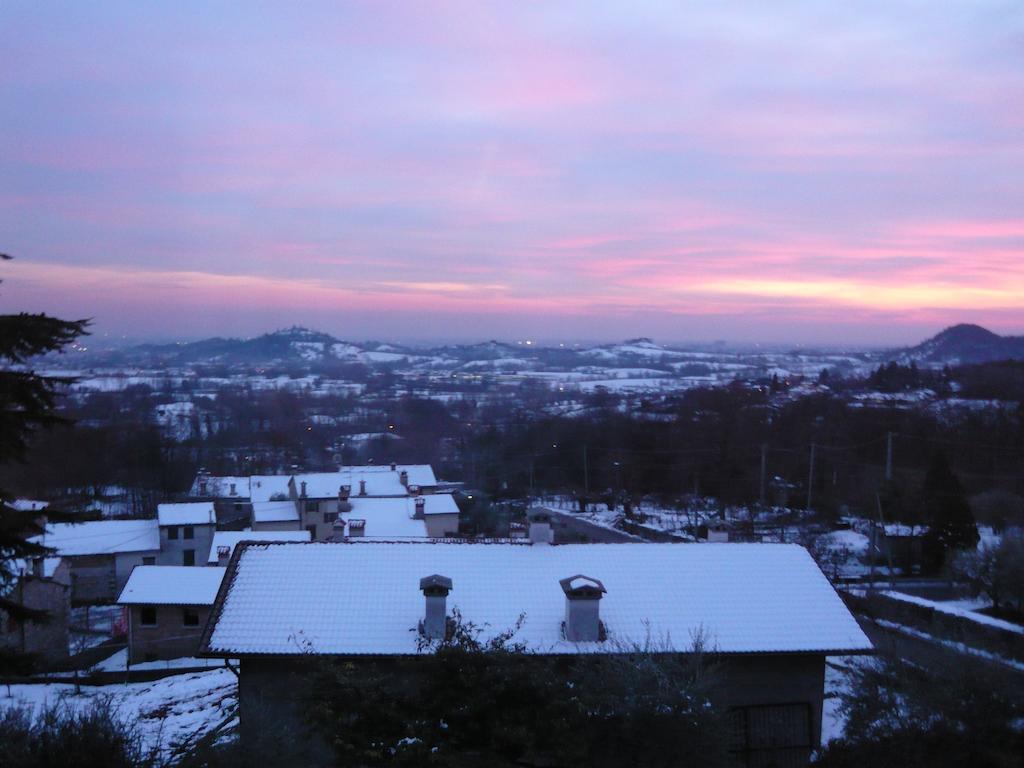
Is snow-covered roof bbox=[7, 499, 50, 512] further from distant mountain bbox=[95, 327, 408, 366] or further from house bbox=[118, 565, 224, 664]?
distant mountain bbox=[95, 327, 408, 366]

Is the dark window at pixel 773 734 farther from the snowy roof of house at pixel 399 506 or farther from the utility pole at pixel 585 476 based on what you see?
the utility pole at pixel 585 476

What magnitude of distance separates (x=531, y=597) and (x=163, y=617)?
12.5 m

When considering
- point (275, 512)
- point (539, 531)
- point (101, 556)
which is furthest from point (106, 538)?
point (539, 531)

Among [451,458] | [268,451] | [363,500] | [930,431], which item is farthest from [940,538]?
[268,451]

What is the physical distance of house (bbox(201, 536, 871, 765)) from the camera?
10.3 m

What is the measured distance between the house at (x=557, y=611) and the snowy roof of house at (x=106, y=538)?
1901cm

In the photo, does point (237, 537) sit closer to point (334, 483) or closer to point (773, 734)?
point (334, 483)

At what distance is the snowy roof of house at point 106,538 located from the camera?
27.8 meters

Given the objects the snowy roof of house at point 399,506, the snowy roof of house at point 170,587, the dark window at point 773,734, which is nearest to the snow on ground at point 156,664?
the snowy roof of house at point 170,587

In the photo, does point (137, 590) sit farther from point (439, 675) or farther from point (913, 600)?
point (913, 600)

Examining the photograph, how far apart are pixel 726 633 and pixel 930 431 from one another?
32.8 m

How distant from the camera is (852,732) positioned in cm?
938

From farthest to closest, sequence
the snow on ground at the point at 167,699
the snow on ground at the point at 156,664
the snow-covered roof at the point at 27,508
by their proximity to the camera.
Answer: the snow on ground at the point at 156,664, the snow on ground at the point at 167,699, the snow-covered roof at the point at 27,508

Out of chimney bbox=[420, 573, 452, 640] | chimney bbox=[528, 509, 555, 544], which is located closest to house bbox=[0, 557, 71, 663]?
chimney bbox=[528, 509, 555, 544]
